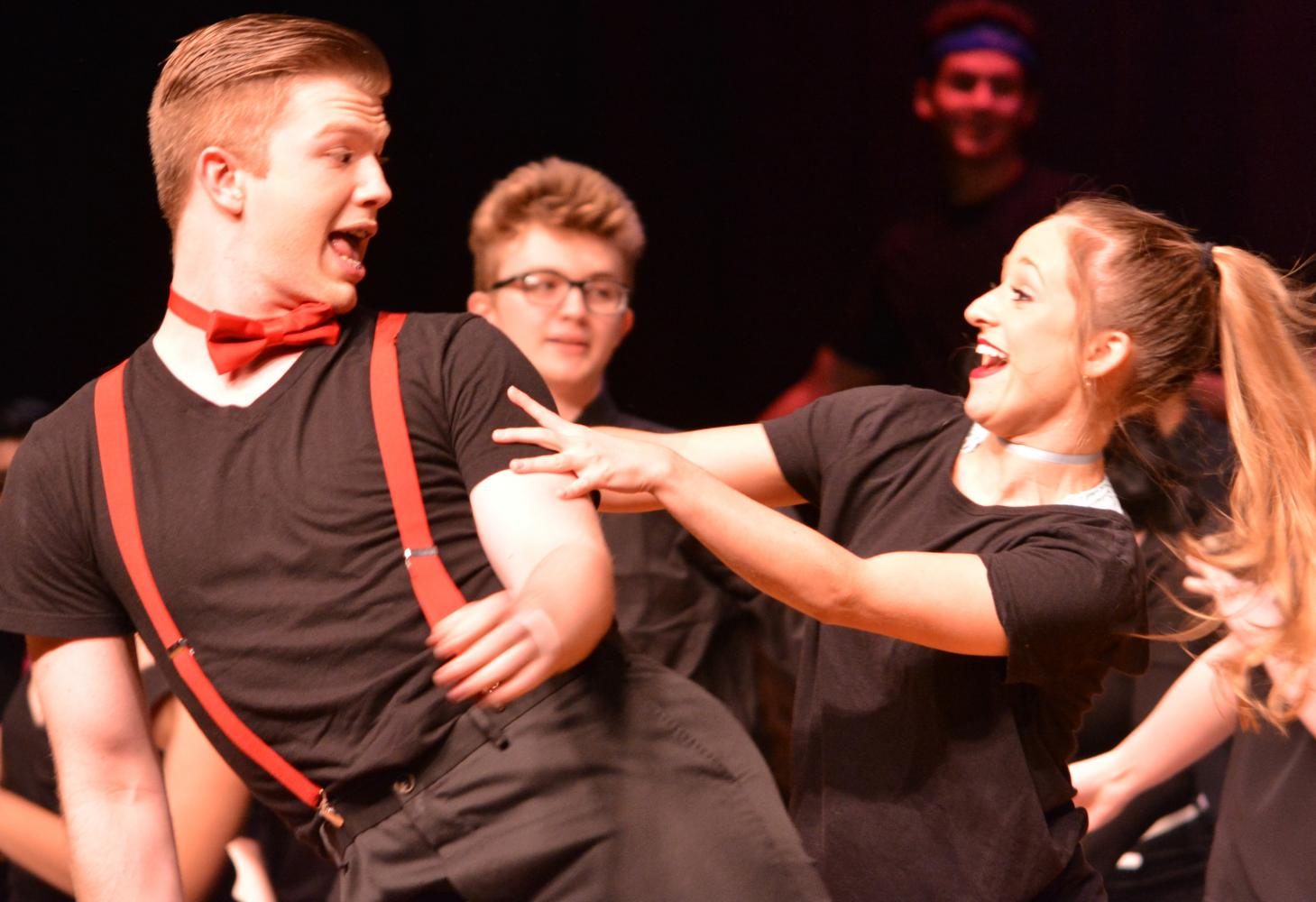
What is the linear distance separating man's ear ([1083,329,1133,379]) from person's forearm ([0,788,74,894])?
5.45 feet

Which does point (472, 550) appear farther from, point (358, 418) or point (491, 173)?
point (491, 173)

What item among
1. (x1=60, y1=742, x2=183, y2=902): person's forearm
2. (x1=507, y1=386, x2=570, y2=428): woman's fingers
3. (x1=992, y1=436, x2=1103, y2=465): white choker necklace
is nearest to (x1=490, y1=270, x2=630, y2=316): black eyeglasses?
(x1=992, y1=436, x2=1103, y2=465): white choker necklace

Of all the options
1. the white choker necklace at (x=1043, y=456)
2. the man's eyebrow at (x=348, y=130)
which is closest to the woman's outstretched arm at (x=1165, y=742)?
the white choker necklace at (x=1043, y=456)

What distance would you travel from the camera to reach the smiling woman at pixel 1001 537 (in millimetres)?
1729

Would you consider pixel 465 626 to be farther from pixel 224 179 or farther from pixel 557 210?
pixel 557 210

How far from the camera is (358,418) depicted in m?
1.47

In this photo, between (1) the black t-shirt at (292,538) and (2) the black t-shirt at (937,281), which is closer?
(1) the black t-shirt at (292,538)

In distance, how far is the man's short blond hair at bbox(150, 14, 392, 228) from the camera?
1.55 meters

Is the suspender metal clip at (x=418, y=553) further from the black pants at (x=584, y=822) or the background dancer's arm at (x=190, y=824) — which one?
the background dancer's arm at (x=190, y=824)

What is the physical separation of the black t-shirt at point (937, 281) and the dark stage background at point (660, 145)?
262 mm

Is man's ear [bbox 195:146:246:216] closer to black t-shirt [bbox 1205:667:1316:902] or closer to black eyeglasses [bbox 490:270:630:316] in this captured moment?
black eyeglasses [bbox 490:270:630:316]

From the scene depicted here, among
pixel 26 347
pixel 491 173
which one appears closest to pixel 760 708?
pixel 491 173

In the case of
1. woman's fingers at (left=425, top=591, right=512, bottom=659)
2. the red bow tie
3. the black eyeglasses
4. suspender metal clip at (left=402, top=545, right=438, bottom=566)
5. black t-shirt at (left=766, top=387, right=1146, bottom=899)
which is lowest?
black t-shirt at (left=766, top=387, right=1146, bottom=899)

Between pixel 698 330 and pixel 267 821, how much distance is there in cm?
164
